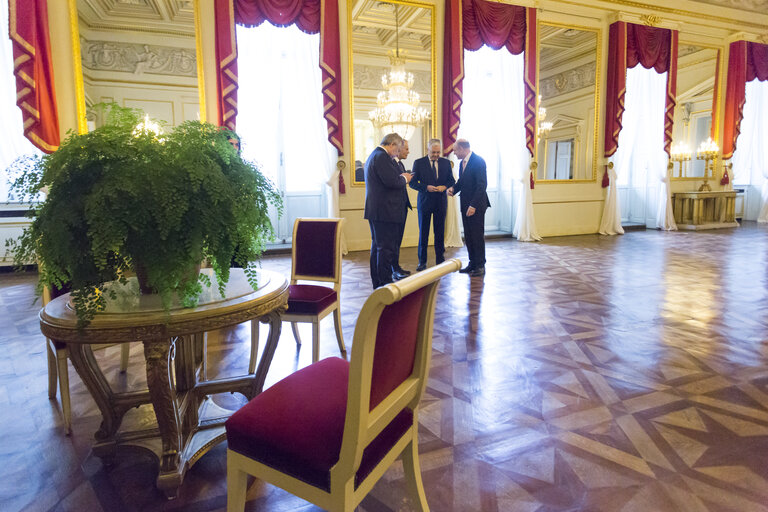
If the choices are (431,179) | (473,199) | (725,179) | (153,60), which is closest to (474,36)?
(431,179)

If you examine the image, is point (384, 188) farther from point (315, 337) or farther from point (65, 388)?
point (65, 388)

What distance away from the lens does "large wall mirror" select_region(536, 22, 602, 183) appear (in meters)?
8.14

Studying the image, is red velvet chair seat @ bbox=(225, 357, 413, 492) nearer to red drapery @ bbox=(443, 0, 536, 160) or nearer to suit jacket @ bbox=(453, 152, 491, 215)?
suit jacket @ bbox=(453, 152, 491, 215)

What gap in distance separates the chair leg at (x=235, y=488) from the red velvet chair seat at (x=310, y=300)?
4.24 ft

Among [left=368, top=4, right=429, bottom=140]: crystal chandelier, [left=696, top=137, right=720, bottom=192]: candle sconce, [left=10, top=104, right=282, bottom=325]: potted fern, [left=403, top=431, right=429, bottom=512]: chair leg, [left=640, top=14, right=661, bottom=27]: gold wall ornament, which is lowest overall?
[left=403, top=431, right=429, bottom=512]: chair leg

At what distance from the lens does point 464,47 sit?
273 inches

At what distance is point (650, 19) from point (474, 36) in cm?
369

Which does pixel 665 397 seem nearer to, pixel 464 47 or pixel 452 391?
pixel 452 391

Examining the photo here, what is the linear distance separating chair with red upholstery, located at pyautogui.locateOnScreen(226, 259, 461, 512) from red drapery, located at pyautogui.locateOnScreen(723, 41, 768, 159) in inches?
428

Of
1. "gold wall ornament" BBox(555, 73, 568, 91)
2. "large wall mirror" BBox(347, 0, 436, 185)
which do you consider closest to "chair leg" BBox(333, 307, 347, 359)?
"large wall mirror" BBox(347, 0, 436, 185)

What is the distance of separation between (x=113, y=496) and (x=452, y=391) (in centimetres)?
142

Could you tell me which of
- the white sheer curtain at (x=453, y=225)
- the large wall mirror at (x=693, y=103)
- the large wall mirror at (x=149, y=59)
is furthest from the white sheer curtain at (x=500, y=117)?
the large wall mirror at (x=149, y=59)

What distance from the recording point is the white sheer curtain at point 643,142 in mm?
8422

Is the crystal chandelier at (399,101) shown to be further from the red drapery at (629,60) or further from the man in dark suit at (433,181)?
the red drapery at (629,60)
